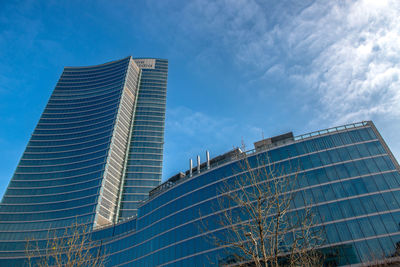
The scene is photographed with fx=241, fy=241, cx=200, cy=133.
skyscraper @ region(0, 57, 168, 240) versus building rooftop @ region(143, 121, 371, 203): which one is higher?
skyscraper @ region(0, 57, 168, 240)

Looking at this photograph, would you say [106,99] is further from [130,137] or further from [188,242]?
[188,242]

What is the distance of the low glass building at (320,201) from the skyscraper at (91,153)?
43829 millimetres

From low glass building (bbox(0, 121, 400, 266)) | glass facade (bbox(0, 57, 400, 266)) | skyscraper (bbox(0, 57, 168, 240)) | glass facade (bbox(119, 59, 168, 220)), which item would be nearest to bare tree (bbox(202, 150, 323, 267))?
glass facade (bbox(0, 57, 400, 266))

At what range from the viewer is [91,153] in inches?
4109

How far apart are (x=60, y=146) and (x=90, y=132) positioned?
14312mm

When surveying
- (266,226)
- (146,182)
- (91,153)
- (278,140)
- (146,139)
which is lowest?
(266,226)

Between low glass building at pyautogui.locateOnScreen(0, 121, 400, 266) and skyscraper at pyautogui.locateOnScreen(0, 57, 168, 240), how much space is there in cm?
4383

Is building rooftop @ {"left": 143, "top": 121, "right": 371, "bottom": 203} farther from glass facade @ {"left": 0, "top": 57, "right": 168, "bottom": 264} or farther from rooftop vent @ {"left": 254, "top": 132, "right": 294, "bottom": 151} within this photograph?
glass facade @ {"left": 0, "top": 57, "right": 168, "bottom": 264}

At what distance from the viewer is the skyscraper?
9038 cm

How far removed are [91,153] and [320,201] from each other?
309 ft

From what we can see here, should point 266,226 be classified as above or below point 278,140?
below

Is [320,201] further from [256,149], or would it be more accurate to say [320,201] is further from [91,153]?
[91,153]

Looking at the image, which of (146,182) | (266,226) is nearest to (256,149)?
(266,226)

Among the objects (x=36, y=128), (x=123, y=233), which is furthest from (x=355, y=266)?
(x=36, y=128)
